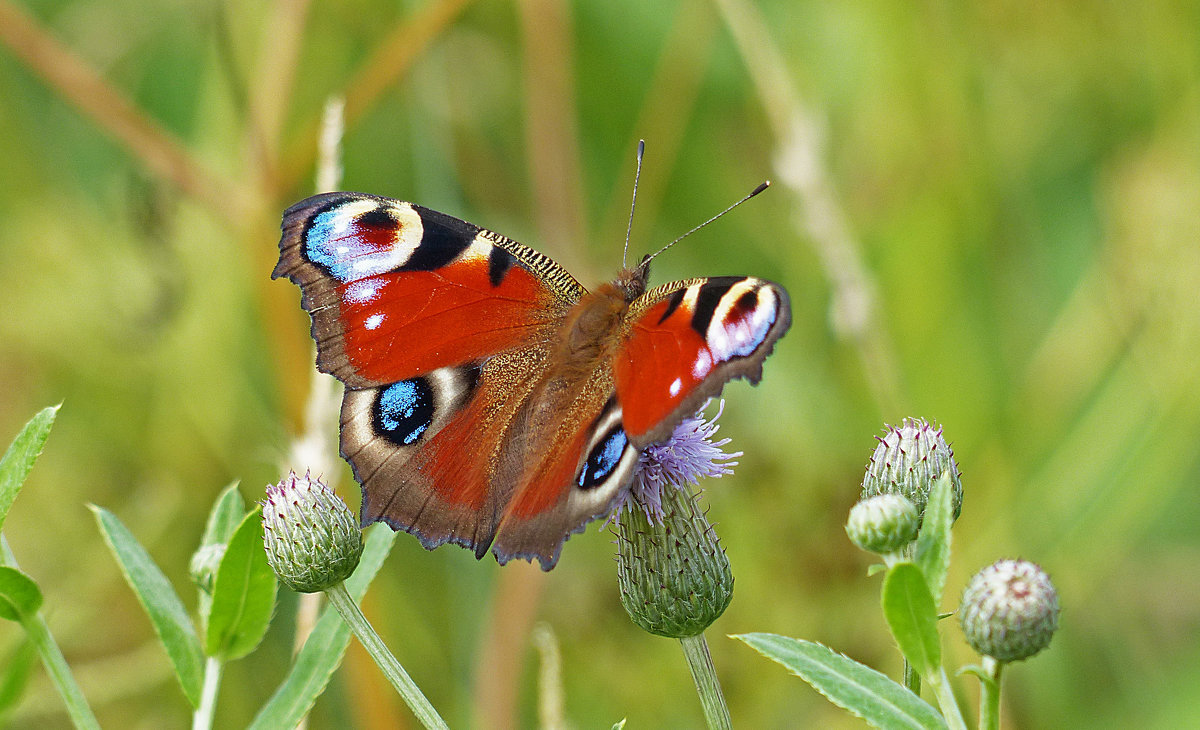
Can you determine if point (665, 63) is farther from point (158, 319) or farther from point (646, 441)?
point (646, 441)

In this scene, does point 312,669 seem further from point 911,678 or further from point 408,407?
point 911,678

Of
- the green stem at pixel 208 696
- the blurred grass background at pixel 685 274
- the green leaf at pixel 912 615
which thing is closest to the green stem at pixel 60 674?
the green stem at pixel 208 696

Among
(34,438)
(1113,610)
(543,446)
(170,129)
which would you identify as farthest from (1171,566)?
(170,129)

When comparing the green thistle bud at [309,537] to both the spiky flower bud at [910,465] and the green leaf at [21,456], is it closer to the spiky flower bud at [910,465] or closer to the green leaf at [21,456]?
the green leaf at [21,456]

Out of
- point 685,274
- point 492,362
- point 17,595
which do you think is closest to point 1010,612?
point 492,362

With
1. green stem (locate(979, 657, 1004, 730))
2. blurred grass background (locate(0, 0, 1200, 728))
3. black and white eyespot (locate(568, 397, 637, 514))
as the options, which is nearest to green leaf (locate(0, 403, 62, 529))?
black and white eyespot (locate(568, 397, 637, 514))

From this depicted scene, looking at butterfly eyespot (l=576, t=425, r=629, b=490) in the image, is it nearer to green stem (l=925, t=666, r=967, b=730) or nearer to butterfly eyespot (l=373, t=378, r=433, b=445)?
butterfly eyespot (l=373, t=378, r=433, b=445)
